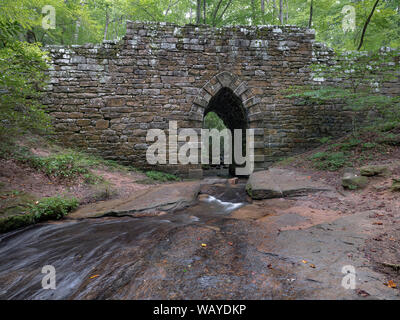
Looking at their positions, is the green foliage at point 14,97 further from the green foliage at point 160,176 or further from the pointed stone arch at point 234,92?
the pointed stone arch at point 234,92

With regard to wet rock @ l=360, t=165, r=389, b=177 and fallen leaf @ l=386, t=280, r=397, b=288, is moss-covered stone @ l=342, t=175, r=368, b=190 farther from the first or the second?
fallen leaf @ l=386, t=280, r=397, b=288

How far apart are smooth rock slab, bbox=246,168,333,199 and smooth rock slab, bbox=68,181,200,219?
1562 mm

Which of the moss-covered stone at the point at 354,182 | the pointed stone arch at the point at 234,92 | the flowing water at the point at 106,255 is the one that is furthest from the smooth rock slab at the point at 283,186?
the pointed stone arch at the point at 234,92

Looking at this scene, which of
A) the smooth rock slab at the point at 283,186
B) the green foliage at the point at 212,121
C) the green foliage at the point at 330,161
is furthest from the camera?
the green foliage at the point at 212,121

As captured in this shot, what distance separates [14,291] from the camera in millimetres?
1947

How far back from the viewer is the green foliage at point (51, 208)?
3611 millimetres

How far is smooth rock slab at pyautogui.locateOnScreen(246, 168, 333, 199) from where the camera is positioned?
4.40 m

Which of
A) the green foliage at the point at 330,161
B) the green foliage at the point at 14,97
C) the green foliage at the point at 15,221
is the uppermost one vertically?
the green foliage at the point at 14,97

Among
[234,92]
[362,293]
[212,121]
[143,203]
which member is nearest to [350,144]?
[234,92]

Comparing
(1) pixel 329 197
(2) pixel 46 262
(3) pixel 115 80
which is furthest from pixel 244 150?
(2) pixel 46 262

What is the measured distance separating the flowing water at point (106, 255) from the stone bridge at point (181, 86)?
384 centimetres

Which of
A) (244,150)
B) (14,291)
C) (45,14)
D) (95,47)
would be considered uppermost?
(45,14)
